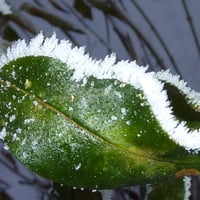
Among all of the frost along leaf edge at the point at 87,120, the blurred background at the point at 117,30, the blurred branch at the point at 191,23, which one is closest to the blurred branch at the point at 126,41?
the blurred background at the point at 117,30

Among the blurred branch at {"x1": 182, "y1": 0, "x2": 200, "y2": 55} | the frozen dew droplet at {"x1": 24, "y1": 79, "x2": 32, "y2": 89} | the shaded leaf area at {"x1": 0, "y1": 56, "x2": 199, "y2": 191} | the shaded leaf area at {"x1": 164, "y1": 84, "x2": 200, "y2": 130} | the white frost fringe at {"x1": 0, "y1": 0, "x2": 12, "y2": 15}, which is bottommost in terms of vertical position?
the shaded leaf area at {"x1": 0, "y1": 56, "x2": 199, "y2": 191}

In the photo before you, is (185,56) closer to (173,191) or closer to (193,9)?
(193,9)

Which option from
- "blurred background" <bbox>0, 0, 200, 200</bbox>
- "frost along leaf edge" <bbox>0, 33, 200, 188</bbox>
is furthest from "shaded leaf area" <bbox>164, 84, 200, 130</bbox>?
"blurred background" <bbox>0, 0, 200, 200</bbox>

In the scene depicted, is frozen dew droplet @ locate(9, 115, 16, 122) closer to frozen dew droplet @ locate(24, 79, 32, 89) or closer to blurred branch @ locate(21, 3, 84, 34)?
frozen dew droplet @ locate(24, 79, 32, 89)

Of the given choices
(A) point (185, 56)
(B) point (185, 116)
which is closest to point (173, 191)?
(B) point (185, 116)

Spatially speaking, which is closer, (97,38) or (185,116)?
(185,116)

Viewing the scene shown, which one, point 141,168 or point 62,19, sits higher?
point 62,19

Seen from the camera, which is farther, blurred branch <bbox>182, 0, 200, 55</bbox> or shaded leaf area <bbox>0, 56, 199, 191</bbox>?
blurred branch <bbox>182, 0, 200, 55</bbox>

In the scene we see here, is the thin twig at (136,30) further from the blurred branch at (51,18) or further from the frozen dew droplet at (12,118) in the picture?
the frozen dew droplet at (12,118)

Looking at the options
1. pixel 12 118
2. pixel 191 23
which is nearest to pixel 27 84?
pixel 12 118
